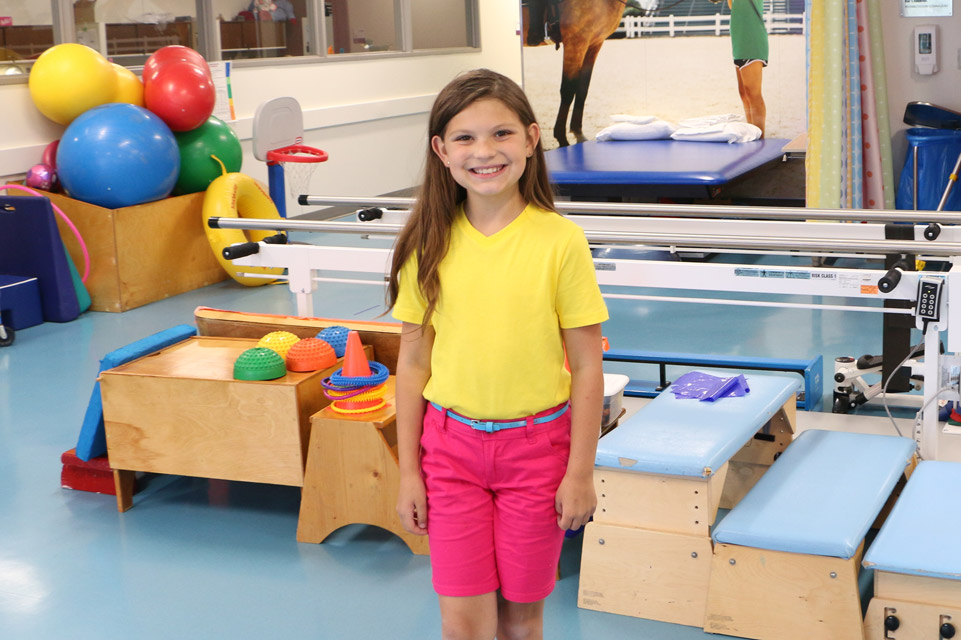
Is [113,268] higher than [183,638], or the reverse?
[113,268]

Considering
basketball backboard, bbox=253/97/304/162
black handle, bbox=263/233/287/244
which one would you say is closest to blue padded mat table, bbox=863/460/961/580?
black handle, bbox=263/233/287/244

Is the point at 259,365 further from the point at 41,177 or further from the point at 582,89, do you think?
the point at 582,89

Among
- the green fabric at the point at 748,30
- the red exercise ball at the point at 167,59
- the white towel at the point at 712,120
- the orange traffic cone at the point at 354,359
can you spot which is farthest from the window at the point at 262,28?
the orange traffic cone at the point at 354,359

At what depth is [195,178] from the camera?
22.1 ft

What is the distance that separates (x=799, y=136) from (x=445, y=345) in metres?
6.67

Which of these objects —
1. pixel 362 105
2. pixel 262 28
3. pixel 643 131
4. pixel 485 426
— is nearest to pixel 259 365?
pixel 485 426

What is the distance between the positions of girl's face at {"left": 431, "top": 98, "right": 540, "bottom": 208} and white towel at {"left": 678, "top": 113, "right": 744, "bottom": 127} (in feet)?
21.9

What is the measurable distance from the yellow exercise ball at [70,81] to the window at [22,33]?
0.30 metres

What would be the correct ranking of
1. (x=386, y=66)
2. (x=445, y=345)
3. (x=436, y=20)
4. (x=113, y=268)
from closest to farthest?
(x=445, y=345) → (x=113, y=268) → (x=386, y=66) → (x=436, y=20)

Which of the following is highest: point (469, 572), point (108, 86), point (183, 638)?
point (108, 86)

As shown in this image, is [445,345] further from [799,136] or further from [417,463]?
[799,136]

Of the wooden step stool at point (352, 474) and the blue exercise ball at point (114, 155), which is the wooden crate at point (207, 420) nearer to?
the wooden step stool at point (352, 474)

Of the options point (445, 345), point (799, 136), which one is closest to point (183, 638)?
point (445, 345)

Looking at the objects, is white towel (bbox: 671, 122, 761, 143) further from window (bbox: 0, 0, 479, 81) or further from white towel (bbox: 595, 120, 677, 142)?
window (bbox: 0, 0, 479, 81)
